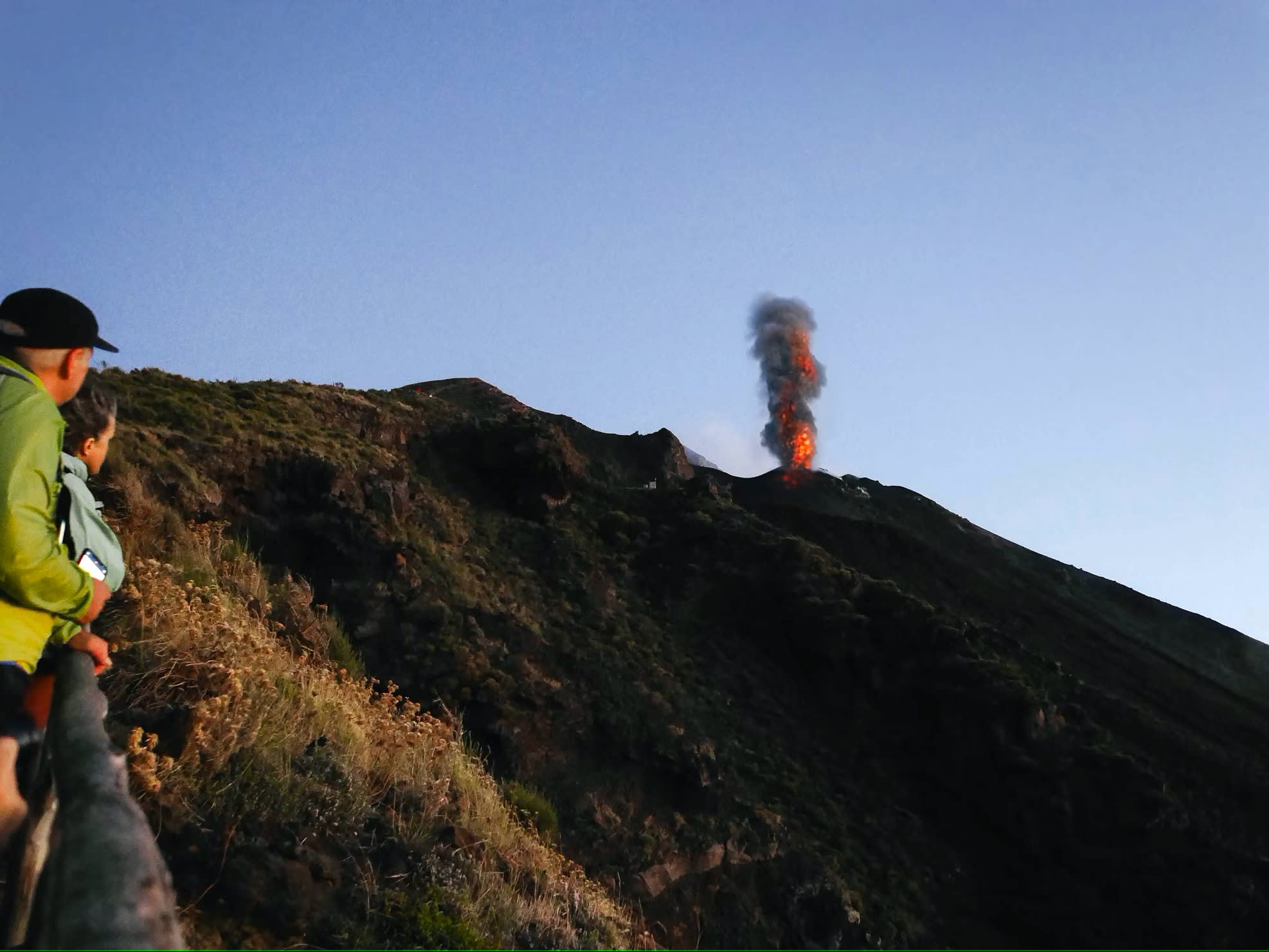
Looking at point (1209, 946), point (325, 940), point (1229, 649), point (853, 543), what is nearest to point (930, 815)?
point (1209, 946)

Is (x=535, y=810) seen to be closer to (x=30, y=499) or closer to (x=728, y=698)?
(x=30, y=499)

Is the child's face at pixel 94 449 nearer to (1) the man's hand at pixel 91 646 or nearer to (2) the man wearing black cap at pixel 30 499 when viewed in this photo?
(2) the man wearing black cap at pixel 30 499

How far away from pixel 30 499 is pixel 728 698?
15.9m

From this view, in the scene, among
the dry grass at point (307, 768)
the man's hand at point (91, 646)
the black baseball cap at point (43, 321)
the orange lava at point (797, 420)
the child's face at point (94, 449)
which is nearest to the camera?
the black baseball cap at point (43, 321)

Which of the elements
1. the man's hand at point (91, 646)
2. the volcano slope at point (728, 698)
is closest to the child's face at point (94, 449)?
the man's hand at point (91, 646)

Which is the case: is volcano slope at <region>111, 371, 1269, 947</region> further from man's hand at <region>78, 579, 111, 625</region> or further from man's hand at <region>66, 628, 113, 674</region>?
man's hand at <region>78, 579, 111, 625</region>

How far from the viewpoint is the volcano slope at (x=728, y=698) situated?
43.8ft

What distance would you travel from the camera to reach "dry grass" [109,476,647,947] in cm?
439

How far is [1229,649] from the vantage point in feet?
100.0

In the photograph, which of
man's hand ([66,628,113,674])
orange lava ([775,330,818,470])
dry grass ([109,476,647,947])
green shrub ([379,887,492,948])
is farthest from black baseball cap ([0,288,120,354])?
orange lava ([775,330,818,470])

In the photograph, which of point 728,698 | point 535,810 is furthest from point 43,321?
point 728,698

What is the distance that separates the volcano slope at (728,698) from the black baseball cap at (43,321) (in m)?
9.63

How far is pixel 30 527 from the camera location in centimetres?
250

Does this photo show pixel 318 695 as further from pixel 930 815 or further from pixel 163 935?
pixel 930 815
